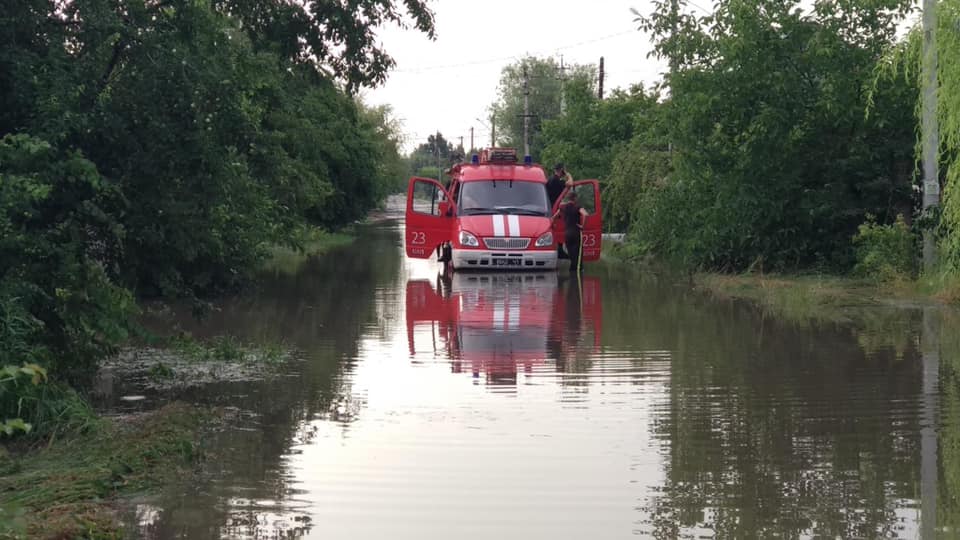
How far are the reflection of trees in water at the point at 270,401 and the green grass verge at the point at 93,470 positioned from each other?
227 millimetres

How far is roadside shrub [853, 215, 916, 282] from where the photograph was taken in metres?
22.9

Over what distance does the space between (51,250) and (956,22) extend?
Answer: 14.0 metres

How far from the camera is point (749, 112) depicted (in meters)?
27.1

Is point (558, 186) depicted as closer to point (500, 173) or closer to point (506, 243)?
point (500, 173)

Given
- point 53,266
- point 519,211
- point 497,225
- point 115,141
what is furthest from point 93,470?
point 519,211

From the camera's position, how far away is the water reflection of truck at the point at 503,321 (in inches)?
580

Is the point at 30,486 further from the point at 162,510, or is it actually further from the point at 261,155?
the point at 261,155

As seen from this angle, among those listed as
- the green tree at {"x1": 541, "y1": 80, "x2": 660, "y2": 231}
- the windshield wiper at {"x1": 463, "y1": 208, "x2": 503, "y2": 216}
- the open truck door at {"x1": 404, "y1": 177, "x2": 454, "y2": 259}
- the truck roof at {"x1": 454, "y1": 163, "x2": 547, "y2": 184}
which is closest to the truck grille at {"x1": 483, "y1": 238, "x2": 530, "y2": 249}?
the windshield wiper at {"x1": 463, "y1": 208, "x2": 503, "y2": 216}

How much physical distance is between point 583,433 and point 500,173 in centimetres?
2114

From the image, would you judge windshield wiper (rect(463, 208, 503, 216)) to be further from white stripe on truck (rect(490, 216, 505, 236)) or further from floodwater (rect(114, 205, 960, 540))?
floodwater (rect(114, 205, 960, 540))

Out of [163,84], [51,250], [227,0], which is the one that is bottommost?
[51,250]

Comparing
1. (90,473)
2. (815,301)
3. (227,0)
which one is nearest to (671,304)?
(815,301)

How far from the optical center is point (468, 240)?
29.3m

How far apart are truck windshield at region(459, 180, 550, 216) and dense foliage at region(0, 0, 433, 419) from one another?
47.9ft
